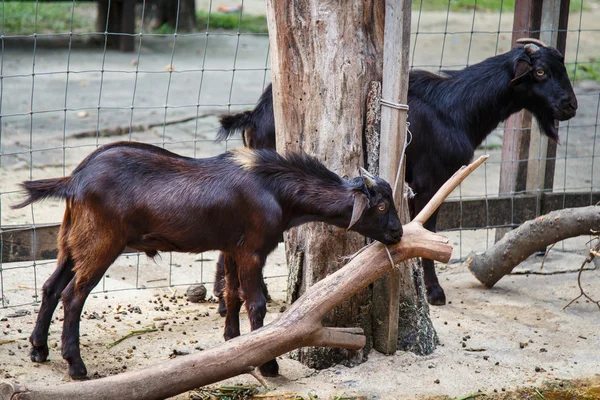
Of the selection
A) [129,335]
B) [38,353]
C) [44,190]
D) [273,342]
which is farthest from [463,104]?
[38,353]

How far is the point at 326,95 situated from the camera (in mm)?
4785

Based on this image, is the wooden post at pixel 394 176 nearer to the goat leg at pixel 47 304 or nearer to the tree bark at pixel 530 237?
the tree bark at pixel 530 237

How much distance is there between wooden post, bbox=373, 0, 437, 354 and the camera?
4.62 m

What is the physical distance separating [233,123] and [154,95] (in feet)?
20.6

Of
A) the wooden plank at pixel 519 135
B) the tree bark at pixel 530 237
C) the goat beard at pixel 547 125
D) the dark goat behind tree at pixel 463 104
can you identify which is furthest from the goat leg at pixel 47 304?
the wooden plank at pixel 519 135

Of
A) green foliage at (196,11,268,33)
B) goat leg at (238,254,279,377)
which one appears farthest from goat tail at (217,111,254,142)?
green foliage at (196,11,268,33)

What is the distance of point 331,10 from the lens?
15.4 ft

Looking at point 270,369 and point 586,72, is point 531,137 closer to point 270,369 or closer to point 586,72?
point 270,369

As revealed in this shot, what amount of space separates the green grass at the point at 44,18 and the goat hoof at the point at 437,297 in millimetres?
11552

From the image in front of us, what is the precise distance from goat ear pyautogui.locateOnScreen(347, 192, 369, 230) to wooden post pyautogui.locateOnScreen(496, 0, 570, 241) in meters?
2.97

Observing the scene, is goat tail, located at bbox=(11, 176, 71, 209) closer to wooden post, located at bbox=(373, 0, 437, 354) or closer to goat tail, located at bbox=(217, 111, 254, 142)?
goat tail, located at bbox=(217, 111, 254, 142)

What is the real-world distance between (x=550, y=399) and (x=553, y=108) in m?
2.35

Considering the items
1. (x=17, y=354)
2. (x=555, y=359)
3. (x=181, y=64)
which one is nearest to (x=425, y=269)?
(x=555, y=359)

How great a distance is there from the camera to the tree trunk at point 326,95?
4727 millimetres
